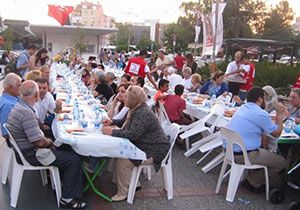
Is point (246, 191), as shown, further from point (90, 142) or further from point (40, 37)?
point (40, 37)

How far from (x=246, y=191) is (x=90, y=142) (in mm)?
2079

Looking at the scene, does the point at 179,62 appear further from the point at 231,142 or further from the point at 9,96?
the point at 9,96

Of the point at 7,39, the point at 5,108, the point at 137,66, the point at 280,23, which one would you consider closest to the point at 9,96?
the point at 5,108

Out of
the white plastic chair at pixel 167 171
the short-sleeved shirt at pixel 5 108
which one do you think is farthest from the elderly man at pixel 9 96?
the white plastic chair at pixel 167 171

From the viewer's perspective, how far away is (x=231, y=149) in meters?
4.22

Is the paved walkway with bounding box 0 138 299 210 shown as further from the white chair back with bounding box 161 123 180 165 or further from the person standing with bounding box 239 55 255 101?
the person standing with bounding box 239 55 255 101

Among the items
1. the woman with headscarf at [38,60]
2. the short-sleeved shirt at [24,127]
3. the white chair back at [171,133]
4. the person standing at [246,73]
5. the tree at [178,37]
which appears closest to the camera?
the short-sleeved shirt at [24,127]

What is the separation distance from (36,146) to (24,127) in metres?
0.24

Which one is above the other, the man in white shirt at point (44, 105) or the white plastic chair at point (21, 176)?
the man in white shirt at point (44, 105)

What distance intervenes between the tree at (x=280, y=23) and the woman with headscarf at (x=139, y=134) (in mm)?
50360

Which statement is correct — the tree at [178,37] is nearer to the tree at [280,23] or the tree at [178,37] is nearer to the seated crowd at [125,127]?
the tree at [280,23]

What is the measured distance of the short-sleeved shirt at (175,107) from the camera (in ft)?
21.0

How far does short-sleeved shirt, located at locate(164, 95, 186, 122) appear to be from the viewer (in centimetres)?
639

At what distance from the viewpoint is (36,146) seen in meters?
3.67
